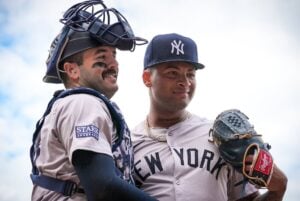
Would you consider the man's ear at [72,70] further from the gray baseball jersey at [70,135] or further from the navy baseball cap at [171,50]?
the navy baseball cap at [171,50]

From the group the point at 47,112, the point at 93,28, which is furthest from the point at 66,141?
the point at 93,28

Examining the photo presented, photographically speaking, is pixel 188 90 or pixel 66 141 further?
pixel 188 90

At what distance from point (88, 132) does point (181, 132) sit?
1.99 m

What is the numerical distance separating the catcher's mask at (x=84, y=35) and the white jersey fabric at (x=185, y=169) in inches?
45.8

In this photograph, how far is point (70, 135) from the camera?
115 inches

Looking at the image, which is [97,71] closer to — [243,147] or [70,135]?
[70,135]

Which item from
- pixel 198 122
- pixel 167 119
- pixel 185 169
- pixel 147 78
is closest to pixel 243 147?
pixel 185 169

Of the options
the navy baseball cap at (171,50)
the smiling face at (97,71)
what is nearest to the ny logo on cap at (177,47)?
the navy baseball cap at (171,50)

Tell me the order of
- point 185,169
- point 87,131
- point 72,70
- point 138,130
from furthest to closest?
point 138,130
point 185,169
point 72,70
point 87,131

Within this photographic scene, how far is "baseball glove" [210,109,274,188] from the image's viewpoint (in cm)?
387

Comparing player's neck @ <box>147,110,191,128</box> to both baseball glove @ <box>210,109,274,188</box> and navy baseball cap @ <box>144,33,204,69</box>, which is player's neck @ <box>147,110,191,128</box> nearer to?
navy baseball cap @ <box>144,33,204,69</box>

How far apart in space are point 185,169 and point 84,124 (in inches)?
65.0

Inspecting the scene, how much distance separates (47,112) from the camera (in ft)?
10.9

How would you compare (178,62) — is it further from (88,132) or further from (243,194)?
(88,132)
